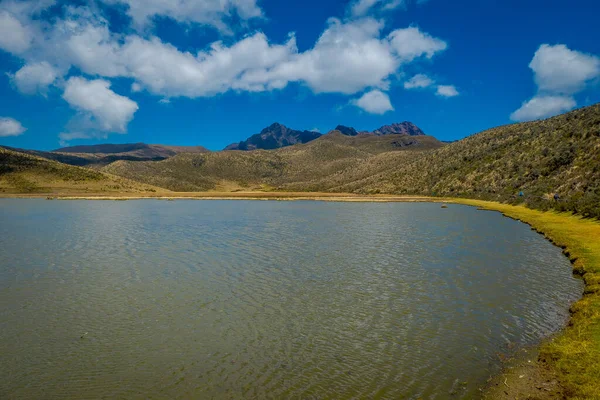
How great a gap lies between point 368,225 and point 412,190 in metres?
100

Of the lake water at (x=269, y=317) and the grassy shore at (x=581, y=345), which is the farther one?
the lake water at (x=269, y=317)

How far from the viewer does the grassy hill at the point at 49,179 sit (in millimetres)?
155000

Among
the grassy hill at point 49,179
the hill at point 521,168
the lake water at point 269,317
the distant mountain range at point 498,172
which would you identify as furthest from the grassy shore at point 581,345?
the grassy hill at point 49,179

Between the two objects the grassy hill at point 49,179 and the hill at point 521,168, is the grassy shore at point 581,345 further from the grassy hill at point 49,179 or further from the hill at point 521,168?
the grassy hill at point 49,179

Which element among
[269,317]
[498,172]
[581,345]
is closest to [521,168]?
[498,172]

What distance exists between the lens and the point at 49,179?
166 meters

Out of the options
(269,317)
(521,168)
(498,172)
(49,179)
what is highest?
(521,168)

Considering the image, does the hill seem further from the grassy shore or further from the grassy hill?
the grassy hill

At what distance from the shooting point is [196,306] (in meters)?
18.2

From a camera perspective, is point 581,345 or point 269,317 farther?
point 269,317

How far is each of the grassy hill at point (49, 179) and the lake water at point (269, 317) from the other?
140 m

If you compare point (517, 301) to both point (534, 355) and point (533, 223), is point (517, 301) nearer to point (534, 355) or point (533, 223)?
point (534, 355)

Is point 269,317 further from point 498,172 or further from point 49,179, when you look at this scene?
point 49,179

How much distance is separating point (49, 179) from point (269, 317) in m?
183
